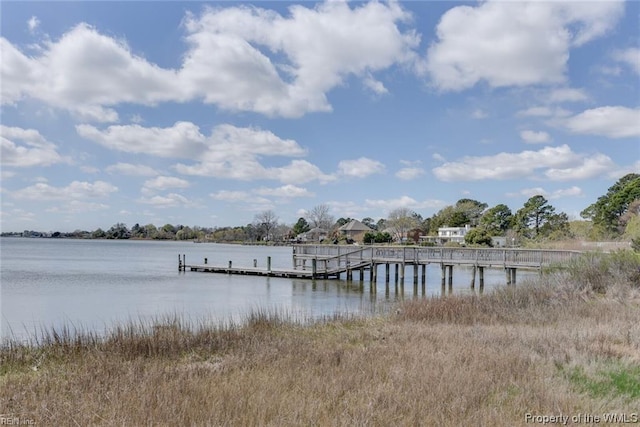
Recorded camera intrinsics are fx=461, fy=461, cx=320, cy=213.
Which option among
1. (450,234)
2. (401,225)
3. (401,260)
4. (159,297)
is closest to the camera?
(159,297)

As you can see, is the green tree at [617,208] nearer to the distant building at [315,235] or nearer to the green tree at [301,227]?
the distant building at [315,235]

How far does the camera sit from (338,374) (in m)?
6.41

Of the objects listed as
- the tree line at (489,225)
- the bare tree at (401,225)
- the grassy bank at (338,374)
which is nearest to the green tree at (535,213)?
the tree line at (489,225)

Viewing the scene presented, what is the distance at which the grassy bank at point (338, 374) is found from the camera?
196 inches

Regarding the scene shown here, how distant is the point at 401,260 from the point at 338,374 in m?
27.1

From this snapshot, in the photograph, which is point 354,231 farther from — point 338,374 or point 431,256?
point 338,374

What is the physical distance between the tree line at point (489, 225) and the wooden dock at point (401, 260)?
587 centimetres

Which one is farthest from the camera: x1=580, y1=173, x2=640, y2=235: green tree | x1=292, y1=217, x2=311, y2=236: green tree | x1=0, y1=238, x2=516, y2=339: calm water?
x1=292, y1=217, x2=311, y2=236: green tree

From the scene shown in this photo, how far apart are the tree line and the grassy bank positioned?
19.7 m

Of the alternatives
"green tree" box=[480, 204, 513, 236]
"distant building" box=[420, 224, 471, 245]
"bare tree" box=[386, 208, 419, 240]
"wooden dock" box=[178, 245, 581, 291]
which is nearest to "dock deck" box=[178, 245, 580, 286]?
"wooden dock" box=[178, 245, 581, 291]

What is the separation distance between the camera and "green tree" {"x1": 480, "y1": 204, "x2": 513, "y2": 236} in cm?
7981

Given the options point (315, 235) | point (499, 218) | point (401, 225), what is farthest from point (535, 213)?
point (315, 235)

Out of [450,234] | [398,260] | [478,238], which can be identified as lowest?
[398,260]

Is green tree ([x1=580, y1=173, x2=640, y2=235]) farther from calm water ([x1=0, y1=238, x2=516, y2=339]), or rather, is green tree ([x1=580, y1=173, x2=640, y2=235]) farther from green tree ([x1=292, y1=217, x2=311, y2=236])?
green tree ([x1=292, y1=217, x2=311, y2=236])
